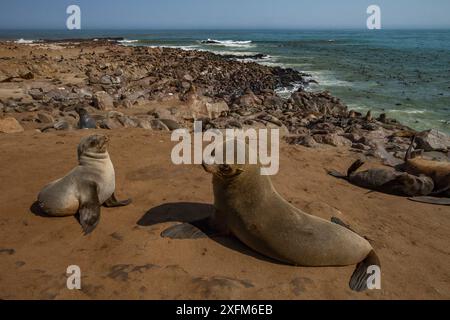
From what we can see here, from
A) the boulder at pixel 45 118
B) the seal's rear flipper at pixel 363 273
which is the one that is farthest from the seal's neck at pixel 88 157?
the boulder at pixel 45 118

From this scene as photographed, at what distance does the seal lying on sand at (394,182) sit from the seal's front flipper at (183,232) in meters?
3.59

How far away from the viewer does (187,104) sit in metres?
13.8

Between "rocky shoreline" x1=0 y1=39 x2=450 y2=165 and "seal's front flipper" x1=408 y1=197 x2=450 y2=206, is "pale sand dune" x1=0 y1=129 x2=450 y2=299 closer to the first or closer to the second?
"seal's front flipper" x1=408 y1=197 x2=450 y2=206

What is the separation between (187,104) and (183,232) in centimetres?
1020

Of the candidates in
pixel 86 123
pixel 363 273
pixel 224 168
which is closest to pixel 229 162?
pixel 224 168

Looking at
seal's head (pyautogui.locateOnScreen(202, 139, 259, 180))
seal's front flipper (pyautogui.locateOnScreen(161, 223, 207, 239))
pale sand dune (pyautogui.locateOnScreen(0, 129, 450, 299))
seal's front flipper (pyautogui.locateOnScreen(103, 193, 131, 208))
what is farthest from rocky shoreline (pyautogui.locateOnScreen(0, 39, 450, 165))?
seal's front flipper (pyautogui.locateOnScreen(161, 223, 207, 239))

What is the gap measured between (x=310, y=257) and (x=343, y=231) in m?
0.42

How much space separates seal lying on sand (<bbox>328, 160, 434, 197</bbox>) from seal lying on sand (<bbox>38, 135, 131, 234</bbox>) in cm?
389

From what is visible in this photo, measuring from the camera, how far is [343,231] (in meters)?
3.79

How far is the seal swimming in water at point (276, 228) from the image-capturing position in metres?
3.67

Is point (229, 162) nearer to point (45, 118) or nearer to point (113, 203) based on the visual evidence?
point (113, 203)

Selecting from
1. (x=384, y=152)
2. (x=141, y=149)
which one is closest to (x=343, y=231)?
(x=141, y=149)

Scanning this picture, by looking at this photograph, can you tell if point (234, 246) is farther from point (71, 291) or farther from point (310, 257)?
point (71, 291)

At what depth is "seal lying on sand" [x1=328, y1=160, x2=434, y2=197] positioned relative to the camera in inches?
245
